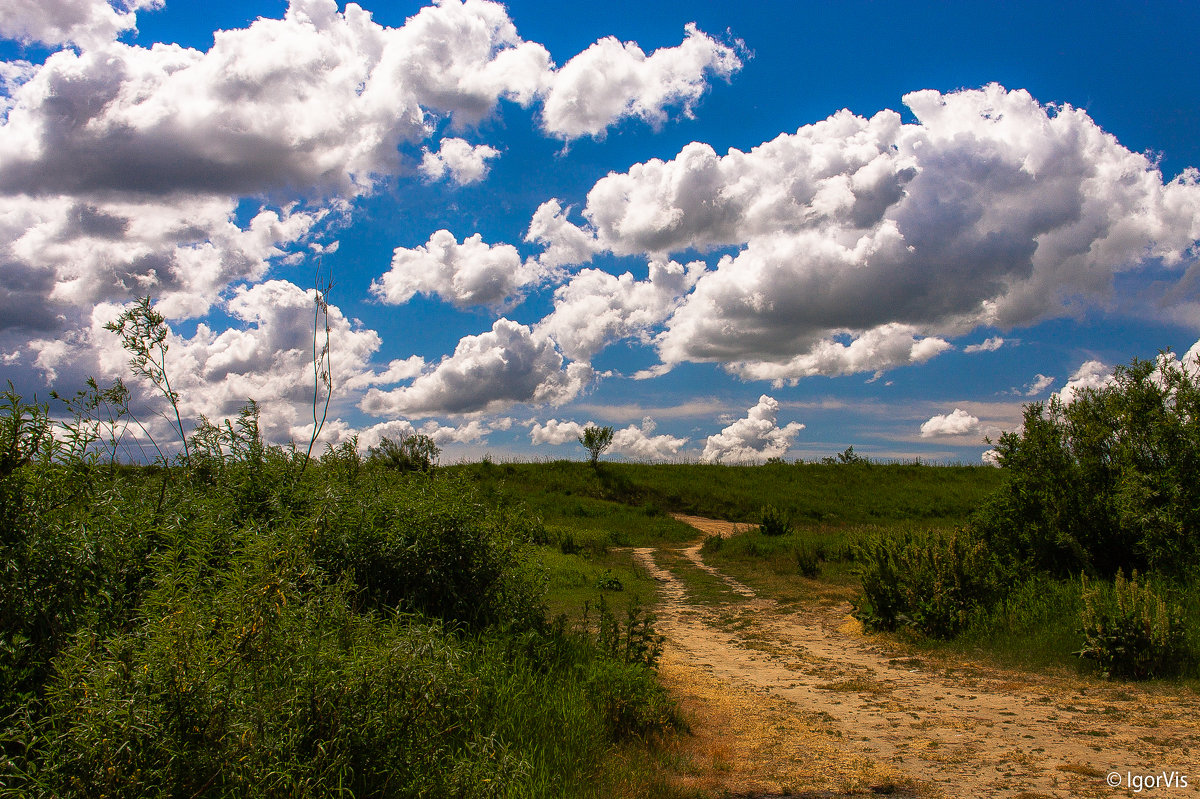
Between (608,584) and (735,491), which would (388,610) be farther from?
(735,491)

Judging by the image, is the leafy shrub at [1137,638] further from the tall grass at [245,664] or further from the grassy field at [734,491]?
the grassy field at [734,491]

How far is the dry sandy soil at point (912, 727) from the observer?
4535mm

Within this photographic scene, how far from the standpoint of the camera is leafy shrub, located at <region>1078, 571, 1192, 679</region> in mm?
6703

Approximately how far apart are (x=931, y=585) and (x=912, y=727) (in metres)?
4.31

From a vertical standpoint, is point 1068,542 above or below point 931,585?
above

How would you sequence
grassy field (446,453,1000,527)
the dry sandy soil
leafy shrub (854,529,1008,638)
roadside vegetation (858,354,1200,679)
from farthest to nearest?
grassy field (446,453,1000,527) < leafy shrub (854,529,1008,638) < roadside vegetation (858,354,1200,679) < the dry sandy soil

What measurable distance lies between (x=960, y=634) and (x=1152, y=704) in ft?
9.47

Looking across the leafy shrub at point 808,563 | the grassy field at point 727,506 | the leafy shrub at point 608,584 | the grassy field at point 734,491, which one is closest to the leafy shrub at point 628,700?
the grassy field at point 727,506

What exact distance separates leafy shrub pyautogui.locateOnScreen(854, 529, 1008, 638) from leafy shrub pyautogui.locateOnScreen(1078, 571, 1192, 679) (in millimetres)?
2024

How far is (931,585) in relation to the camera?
31.1ft

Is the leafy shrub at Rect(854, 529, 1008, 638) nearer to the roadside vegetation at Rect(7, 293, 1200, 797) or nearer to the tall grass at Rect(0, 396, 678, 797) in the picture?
the roadside vegetation at Rect(7, 293, 1200, 797)

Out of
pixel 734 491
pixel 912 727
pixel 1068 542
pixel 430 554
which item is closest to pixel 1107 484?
pixel 1068 542

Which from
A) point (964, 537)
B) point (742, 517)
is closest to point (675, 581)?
point (964, 537)

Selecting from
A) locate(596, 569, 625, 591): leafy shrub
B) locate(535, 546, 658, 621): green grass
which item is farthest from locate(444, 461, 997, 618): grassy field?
locate(596, 569, 625, 591): leafy shrub
